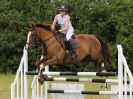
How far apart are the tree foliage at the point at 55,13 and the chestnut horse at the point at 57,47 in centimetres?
1516

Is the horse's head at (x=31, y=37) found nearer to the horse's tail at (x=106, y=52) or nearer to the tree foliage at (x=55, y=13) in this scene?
the horse's tail at (x=106, y=52)

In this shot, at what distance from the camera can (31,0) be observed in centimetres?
2727

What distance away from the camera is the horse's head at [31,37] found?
8883 mm

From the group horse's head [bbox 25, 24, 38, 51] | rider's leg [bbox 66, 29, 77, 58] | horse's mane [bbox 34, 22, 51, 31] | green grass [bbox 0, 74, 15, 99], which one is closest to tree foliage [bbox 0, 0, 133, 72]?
green grass [bbox 0, 74, 15, 99]

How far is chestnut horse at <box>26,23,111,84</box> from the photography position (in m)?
9.03

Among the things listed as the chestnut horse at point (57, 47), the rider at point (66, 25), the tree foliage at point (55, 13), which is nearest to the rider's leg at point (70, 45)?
Answer: the rider at point (66, 25)

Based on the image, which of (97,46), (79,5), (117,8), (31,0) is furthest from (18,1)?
(97,46)

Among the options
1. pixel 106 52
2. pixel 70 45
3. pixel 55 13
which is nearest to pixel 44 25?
pixel 70 45

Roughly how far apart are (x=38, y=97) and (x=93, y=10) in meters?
17.6

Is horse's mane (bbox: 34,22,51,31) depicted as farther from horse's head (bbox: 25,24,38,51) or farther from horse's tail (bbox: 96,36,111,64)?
horse's tail (bbox: 96,36,111,64)

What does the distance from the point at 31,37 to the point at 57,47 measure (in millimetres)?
582

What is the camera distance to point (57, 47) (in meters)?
9.30

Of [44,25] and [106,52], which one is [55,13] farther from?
[44,25]

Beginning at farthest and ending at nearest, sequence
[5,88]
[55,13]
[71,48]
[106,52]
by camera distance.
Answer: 1. [55,13]
2. [5,88]
3. [106,52]
4. [71,48]
